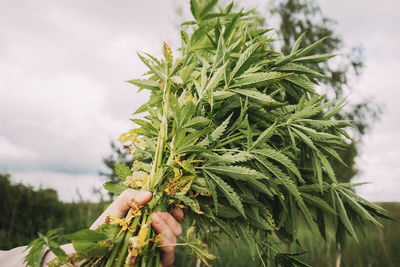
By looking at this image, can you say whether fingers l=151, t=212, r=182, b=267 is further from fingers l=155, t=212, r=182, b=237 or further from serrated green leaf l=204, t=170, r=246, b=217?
serrated green leaf l=204, t=170, r=246, b=217

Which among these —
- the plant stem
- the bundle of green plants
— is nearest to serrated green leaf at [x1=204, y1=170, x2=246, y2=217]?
the bundle of green plants

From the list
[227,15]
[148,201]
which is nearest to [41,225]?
[148,201]

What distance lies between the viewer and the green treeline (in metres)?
4.11

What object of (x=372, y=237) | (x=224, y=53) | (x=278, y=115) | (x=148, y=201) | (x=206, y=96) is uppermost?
(x=224, y=53)

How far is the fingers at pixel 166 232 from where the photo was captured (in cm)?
108

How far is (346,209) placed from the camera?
5.11 ft

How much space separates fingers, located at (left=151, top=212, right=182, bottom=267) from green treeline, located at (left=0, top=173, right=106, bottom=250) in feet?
10.9

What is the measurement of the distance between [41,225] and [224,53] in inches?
180

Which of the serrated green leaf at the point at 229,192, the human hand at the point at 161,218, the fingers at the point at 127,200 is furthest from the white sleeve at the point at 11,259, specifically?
the serrated green leaf at the point at 229,192

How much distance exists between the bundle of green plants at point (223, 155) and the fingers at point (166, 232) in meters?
0.04

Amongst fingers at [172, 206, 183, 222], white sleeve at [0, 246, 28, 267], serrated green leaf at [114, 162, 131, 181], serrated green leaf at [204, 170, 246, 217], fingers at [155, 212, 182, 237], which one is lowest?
white sleeve at [0, 246, 28, 267]

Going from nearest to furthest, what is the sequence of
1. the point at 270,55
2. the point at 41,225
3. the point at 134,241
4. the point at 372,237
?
the point at 134,241 < the point at 270,55 < the point at 41,225 < the point at 372,237

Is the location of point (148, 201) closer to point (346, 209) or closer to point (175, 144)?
point (175, 144)

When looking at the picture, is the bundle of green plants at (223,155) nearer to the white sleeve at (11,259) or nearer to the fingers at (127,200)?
the fingers at (127,200)
